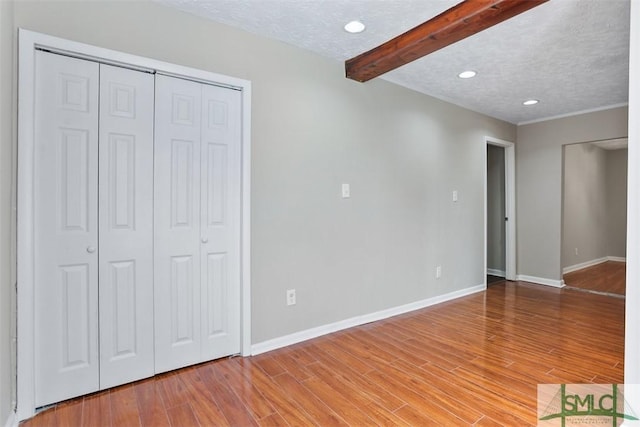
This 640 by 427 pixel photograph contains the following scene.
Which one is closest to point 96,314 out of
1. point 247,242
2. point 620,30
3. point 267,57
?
point 247,242

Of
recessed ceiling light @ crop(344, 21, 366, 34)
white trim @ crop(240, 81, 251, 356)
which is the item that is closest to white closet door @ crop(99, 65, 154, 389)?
white trim @ crop(240, 81, 251, 356)

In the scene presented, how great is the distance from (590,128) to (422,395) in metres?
4.59

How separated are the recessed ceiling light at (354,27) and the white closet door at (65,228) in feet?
5.57

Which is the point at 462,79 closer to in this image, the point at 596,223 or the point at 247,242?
the point at 247,242

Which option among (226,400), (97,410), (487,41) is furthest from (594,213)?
(97,410)

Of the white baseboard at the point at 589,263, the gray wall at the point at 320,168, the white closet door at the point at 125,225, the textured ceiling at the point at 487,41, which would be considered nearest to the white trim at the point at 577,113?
the textured ceiling at the point at 487,41

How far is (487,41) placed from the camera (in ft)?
8.72

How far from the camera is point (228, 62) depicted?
247 centimetres

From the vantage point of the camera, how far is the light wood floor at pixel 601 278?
4.73m

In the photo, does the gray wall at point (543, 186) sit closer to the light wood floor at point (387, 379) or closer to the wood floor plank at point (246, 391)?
the light wood floor at point (387, 379)

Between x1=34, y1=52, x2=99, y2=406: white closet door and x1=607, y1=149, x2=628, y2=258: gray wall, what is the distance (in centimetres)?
901

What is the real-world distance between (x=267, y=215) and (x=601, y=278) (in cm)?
577

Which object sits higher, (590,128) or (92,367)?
(590,128)

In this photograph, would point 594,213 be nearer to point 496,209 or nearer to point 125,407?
point 496,209
